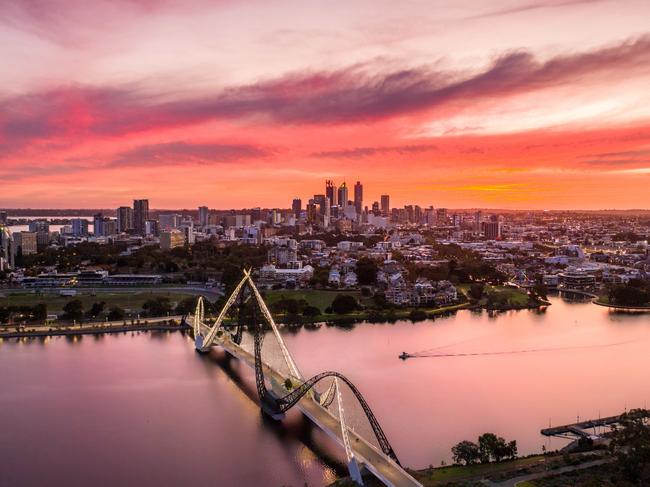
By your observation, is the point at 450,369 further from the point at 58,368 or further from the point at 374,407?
the point at 58,368

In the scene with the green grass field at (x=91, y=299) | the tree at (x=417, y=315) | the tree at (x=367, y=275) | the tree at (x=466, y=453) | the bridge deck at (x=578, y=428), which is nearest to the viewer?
the tree at (x=466, y=453)

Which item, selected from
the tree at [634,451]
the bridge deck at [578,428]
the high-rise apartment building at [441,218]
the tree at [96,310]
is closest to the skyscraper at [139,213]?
the high-rise apartment building at [441,218]

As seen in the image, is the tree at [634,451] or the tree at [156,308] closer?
the tree at [634,451]

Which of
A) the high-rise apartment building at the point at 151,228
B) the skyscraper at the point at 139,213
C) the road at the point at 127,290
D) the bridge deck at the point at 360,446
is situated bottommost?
the bridge deck at the point at 360,446

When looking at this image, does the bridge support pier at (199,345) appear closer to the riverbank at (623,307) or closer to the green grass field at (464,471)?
the green grass field at (464,471)

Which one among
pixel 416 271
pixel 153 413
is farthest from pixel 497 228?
pixel 153 413

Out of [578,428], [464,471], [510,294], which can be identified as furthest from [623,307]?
[464,471]
